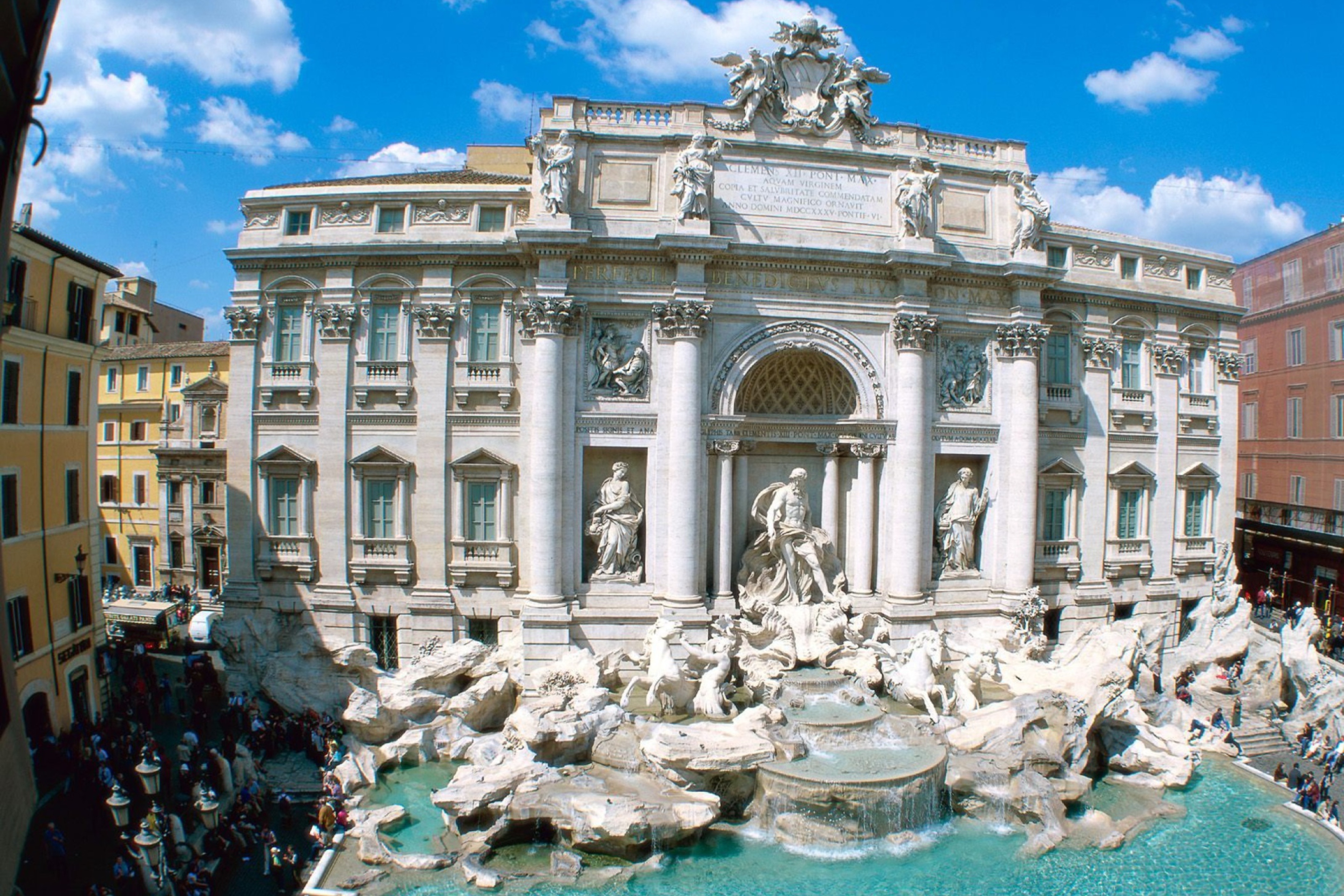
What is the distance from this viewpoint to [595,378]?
2261 centimetres

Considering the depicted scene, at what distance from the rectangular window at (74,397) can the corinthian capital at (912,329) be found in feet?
70.3

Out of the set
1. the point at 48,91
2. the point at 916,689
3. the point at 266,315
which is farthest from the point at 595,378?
the point at 48,91

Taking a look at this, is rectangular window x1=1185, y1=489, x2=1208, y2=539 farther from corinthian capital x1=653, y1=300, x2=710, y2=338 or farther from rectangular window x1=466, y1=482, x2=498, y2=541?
rectangular window x1=466, y1=482, x2=498, y2=541

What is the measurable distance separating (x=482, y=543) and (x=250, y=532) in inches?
254

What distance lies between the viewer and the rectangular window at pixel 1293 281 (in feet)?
114

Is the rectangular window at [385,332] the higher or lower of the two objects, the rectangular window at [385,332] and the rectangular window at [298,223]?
the lower

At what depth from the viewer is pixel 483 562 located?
2295 centimetres

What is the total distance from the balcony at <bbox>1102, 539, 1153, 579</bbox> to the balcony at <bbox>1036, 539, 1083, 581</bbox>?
45.6 inches

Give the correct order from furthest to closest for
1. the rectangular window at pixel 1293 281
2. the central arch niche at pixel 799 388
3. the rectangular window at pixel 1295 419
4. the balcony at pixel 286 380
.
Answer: the rectangular window at pixel 1293 281 < the rectangular window at pixel 1295 419 < the central arch niche at pixel 799 388 < the balcony at pixel 286 380

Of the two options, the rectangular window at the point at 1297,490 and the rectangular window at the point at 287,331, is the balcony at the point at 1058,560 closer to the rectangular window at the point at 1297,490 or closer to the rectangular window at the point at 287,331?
the rectangular window at the point at 1297,490

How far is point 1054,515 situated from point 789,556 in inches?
357

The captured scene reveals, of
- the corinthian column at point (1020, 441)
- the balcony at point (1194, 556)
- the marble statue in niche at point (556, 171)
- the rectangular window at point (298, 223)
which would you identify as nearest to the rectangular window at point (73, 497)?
the rectangular window at point (298, 223)

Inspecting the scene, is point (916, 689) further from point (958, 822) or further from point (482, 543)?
point (482, 543)

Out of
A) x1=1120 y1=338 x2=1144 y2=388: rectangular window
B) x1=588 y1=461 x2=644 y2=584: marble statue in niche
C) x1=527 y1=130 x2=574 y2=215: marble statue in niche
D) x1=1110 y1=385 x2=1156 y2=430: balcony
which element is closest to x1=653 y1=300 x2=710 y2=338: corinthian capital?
x1=527 y1=130 x2=574 y2=215: marble statue in niche
